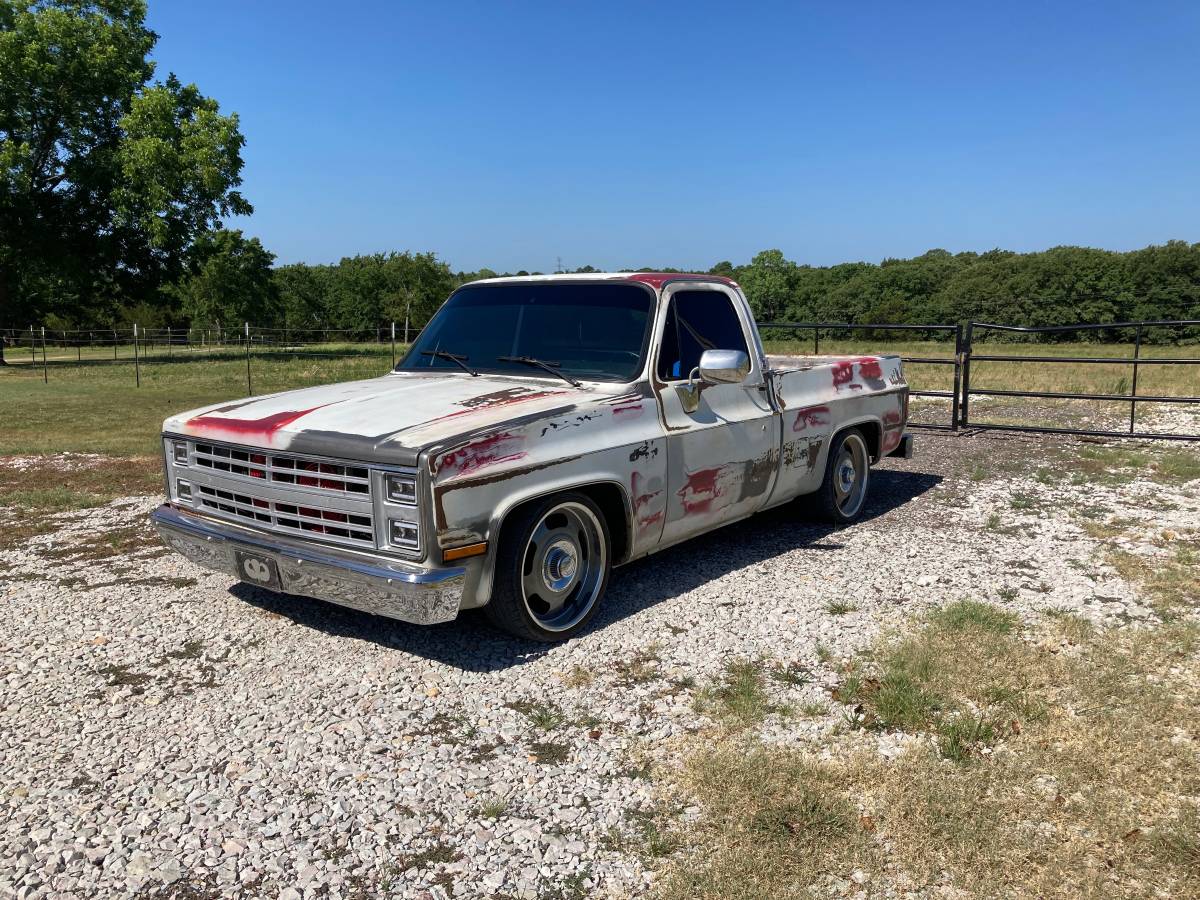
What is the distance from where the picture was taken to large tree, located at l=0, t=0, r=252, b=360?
34.0m

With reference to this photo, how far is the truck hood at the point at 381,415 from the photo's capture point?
4.00 m

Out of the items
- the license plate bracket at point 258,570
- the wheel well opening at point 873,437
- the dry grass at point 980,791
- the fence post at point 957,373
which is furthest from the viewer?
the fence post at point 957,373

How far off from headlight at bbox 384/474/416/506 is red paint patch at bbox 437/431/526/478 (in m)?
0.14

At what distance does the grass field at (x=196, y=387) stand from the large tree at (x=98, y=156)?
4504 millimetres

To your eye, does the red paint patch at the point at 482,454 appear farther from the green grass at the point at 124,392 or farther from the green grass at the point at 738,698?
the green grass at the point at 124,392

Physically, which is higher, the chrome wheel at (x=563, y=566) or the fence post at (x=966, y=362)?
the fence post at (x=966, y=362)

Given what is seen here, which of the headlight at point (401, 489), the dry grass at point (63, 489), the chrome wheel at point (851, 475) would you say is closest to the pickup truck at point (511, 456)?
the headlight at point (401, 489)

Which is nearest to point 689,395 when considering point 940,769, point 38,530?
point 940,769

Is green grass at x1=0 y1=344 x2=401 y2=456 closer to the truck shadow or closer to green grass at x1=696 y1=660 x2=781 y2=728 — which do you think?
the truck shadow

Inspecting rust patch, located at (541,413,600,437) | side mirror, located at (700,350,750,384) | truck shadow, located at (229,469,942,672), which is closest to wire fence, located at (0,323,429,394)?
truck shadow, located at (229,469,942,672)

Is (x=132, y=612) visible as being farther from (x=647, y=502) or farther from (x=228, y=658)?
(x=647, y=502)

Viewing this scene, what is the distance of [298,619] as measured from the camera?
5.00 m

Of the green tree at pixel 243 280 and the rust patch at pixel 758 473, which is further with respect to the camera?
the green tree at pixel 243 280

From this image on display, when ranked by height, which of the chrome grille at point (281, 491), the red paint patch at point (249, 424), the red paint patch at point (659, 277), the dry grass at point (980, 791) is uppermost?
the red paint patch at point (659, 277)
